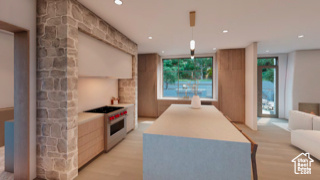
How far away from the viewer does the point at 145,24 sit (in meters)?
Result: 3.00

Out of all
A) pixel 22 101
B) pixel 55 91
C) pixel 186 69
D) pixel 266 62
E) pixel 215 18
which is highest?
pixel 215 18

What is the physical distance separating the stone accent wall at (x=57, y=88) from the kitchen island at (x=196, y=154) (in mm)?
1270

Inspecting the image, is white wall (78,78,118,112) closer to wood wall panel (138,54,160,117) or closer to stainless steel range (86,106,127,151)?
stainless steel range (86,106,127,151)

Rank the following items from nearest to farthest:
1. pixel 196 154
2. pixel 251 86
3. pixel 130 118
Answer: pixel 196 154, pixel 130 118, pixel 251 86

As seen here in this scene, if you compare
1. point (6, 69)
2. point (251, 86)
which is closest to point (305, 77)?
point (251, 86)

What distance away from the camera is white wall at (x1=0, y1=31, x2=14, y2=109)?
10.4 ft

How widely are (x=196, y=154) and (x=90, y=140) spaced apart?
1.97 m

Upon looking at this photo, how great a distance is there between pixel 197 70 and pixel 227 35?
2.47m

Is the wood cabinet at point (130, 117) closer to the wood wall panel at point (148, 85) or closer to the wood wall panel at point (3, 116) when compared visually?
the wood wall panel at point (148, 85)

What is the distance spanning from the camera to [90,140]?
→ 99.1 inches

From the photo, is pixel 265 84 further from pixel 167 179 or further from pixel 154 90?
pixel 167 179

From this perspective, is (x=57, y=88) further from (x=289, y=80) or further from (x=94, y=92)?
(x=289, y=80)

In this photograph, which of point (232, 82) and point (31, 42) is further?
point (232, 82)

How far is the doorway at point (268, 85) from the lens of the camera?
19.2 feet
